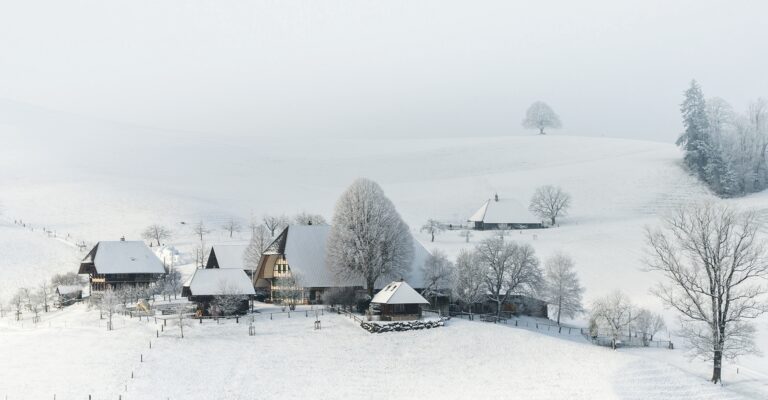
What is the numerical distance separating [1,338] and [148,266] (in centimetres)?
2136

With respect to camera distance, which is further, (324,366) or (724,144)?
(724,144)

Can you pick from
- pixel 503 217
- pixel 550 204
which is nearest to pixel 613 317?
pixel 503 217

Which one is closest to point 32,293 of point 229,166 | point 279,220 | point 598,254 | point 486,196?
point 279,220

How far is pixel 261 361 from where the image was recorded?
141ft

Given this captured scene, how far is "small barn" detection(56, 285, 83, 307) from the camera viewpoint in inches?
2717

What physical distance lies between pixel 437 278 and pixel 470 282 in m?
3.48

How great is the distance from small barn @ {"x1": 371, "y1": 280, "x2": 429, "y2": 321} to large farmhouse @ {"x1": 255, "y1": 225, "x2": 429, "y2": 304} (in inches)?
331

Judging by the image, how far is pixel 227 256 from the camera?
74250 millimetres

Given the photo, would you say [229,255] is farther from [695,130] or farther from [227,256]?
[695,130]

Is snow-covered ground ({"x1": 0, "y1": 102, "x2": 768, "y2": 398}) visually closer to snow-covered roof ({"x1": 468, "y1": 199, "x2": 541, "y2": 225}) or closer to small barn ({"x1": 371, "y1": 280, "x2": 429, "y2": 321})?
small barn ({"x1": 371, "y1": 280, "x2": 429, "y2": 321})

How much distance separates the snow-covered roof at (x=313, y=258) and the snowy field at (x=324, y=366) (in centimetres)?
1156

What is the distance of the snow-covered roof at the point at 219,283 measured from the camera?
179 ft

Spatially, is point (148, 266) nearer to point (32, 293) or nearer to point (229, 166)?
point (32, 293)

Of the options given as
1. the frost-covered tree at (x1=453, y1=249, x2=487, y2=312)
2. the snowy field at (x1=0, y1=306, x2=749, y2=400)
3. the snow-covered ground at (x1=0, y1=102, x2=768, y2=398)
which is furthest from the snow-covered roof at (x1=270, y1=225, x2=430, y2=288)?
the snowy field at (x1=0, y1=306, x2=749, y2=400)
